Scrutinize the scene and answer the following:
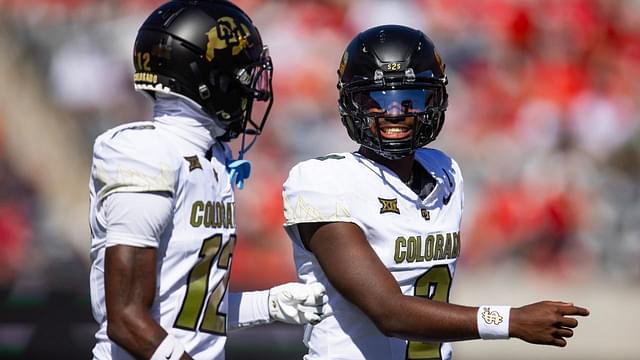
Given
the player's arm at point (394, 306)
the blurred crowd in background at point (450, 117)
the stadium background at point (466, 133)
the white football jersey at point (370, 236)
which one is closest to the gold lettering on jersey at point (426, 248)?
the white football jersey at point (370, 236)

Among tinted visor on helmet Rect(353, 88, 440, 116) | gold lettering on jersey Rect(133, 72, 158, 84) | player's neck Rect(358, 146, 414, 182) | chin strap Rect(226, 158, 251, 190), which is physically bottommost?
chin strap Rect(226, 158, 251, 190)

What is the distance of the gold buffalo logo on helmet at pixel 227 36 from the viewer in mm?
2709

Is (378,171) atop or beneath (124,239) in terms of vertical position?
atop

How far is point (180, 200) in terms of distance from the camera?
2.54 metres

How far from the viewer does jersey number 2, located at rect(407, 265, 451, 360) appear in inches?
110

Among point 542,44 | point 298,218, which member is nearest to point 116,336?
point 298,218

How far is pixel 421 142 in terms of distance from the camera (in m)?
2.84

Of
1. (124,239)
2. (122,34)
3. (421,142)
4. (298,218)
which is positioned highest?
(122,34)

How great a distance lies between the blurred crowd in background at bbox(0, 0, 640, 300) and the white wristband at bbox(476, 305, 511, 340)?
166 inches

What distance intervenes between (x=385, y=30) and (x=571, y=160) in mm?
4386

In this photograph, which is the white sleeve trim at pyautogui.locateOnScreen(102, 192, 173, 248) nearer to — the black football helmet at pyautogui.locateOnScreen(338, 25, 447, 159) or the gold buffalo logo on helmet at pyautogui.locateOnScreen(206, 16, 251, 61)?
the gold buffalo logo on helmet at pyautogui.locateOnScreen(206, 16, 251, 61)

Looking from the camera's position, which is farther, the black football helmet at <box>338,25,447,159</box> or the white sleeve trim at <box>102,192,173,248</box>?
the black football helmet at <box>338,25,447,159</box>

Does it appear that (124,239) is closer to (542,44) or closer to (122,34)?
(122,34)

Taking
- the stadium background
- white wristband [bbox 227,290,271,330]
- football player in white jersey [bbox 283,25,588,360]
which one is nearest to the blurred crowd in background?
the stadium background
